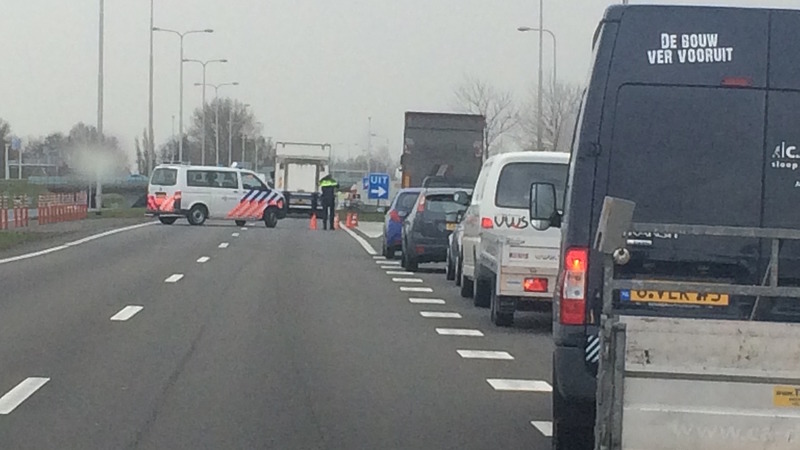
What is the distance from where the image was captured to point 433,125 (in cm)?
3934

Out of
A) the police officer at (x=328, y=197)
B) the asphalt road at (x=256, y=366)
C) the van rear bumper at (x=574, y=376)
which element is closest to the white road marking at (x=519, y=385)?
the asphalt road at (x=256, y=366)

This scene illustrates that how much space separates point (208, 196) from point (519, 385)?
35.9 meters

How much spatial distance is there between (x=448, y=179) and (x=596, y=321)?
28.6 meters

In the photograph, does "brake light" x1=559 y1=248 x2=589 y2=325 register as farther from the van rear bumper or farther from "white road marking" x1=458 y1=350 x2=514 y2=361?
"white road marking" x1=458 y1=350 x2=514 y2=361

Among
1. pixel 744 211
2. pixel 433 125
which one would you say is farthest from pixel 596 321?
pixel 433 125

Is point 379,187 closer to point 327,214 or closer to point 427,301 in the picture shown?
point 327,214

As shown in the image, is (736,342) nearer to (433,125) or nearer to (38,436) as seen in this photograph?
(38,436)

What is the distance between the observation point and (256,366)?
11.7m

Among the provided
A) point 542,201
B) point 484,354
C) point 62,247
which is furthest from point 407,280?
point 542,201

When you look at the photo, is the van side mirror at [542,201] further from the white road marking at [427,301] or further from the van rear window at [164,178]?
the van rear window at [164,178]

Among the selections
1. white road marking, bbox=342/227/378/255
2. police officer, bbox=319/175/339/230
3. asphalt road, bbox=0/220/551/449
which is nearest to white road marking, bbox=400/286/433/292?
asphalt road, bbox=0/220/551/449

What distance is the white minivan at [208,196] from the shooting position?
150 feet

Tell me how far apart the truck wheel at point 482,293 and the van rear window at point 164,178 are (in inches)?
1129

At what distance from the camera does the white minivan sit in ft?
150
